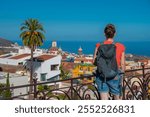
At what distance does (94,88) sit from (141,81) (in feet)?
4.72

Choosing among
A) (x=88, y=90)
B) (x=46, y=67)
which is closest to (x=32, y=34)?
(x=46, y=67)

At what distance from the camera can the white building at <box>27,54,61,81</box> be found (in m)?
49.7

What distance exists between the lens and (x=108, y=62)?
15.1ft

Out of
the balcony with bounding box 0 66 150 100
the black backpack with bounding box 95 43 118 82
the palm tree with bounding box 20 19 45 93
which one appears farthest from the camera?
the palm tree with bounding box 20 19 45 93

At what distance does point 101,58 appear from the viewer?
4609 millimetres

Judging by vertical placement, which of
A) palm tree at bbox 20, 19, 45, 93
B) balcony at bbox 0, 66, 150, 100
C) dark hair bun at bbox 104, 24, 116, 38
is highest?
palm tree at bbox 20, 19, 45, 93

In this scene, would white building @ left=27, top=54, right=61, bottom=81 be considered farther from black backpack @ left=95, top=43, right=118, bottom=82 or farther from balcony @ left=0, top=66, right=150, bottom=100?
black backpack @ left=95, top=43, right=118, bottom=82

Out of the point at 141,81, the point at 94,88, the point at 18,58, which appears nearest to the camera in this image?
the point at 94,88

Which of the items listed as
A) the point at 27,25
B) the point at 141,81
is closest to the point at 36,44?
the point at 27,25

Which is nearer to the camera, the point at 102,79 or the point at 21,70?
the point at 102,79

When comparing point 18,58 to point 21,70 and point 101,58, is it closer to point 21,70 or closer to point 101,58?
point 21,70

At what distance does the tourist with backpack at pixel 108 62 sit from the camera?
4.59 m

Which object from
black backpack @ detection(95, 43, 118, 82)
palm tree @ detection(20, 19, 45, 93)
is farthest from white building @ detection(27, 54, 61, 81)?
black backpack @ detection(95, 43, 118, 82)

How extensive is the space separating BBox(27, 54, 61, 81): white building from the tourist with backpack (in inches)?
1759
